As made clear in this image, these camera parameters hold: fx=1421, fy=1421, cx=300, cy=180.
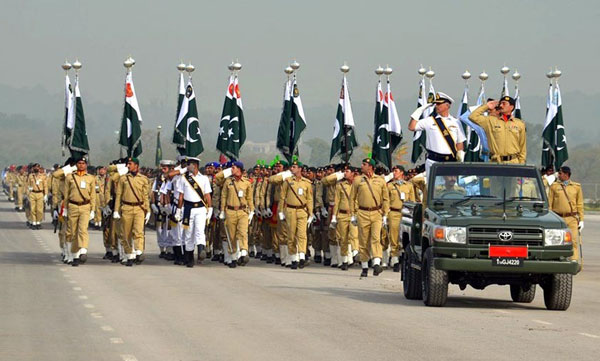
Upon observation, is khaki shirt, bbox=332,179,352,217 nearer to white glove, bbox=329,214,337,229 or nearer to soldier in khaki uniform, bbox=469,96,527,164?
white glove, bbox=329,214,337,229

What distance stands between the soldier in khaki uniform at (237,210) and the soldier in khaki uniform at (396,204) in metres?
2.74

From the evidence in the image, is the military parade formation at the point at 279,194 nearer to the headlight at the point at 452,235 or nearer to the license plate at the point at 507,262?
the headlight at the point at 452,235

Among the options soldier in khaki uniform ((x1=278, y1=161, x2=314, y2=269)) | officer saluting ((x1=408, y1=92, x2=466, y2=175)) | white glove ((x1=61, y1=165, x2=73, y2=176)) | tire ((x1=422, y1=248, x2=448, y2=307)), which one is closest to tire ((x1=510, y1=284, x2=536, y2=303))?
tire ((x1=422, y1=248, x2=448, y2=307))

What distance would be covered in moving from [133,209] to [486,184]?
424 inches

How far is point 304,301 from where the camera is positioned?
18.4 meters

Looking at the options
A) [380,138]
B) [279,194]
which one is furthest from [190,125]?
[279,194]

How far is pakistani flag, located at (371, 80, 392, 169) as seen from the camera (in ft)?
113

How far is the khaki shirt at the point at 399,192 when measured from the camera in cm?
2723

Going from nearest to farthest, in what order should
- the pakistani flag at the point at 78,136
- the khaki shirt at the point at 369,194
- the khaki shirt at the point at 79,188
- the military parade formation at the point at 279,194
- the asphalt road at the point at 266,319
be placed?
1. the asphalt road at the point at 266,319
2. the military parade formation at the point at 279,194
3. the khaki shirt at the point at 369,194
4. the khaki shirt at the point at 79,188
5. the pakistani flag at the point at 78,136

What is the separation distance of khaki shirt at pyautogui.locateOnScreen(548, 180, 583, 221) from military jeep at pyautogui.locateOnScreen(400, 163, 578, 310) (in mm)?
6377

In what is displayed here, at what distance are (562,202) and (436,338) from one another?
38.8ft

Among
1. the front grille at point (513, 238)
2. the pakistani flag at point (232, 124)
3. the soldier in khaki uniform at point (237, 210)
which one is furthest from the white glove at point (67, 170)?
the front grille at point (513, 238)

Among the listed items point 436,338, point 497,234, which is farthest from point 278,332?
point 497,234

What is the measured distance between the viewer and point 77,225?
88.3ft
